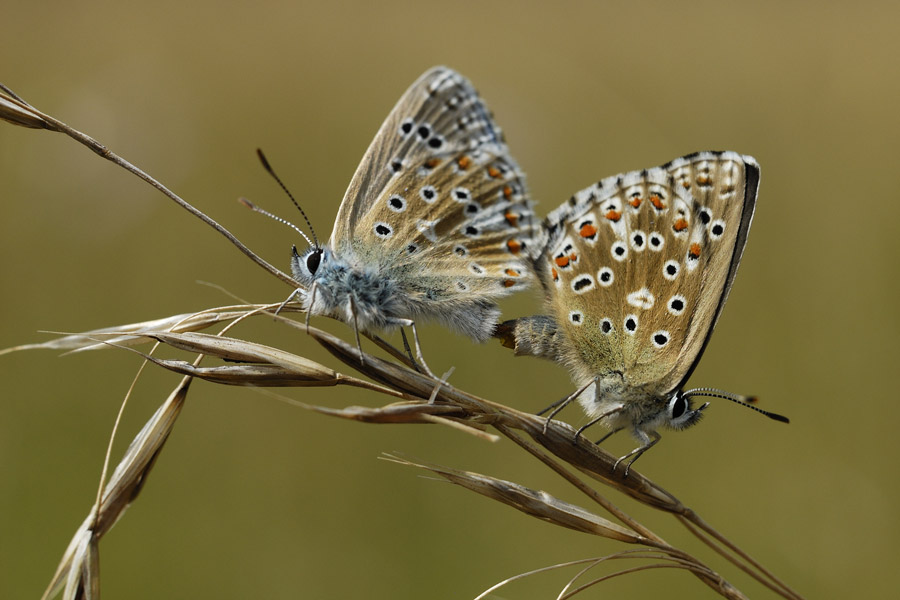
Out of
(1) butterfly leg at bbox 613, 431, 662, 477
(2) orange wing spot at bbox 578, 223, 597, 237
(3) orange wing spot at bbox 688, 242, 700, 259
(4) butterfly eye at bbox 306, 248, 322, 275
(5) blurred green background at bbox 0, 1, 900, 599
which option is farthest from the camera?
(5) blurred green background at bbox 0, 1, 900, 599

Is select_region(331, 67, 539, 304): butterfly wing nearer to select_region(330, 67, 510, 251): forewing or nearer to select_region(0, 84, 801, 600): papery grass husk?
select_region(330, 67, 510, 251): forewing

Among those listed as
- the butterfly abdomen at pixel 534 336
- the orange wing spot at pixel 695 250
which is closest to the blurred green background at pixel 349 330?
the butterfly abdomen at pixel 534 336

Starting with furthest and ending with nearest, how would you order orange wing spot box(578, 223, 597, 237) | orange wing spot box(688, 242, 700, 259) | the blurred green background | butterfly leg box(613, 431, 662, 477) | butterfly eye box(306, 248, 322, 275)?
the blurred green background < orange wing spot box(578, 223, 597, 237) < orange wing spot box(688, 242, 700, 259) < butterfly eye box(306, 248, 322, 275) < butterfly leg box(613, 431, 662, 477)

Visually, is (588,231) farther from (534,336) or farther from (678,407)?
(678,407)

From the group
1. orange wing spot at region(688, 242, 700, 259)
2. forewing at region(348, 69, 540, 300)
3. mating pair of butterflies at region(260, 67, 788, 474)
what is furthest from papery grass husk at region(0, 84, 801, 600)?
orange wing spot at region(688, 242, 700, 259)

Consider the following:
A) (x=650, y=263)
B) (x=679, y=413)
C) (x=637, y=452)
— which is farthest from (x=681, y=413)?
(x=650, y=263)

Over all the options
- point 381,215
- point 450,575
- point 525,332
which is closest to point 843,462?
point 450,575
